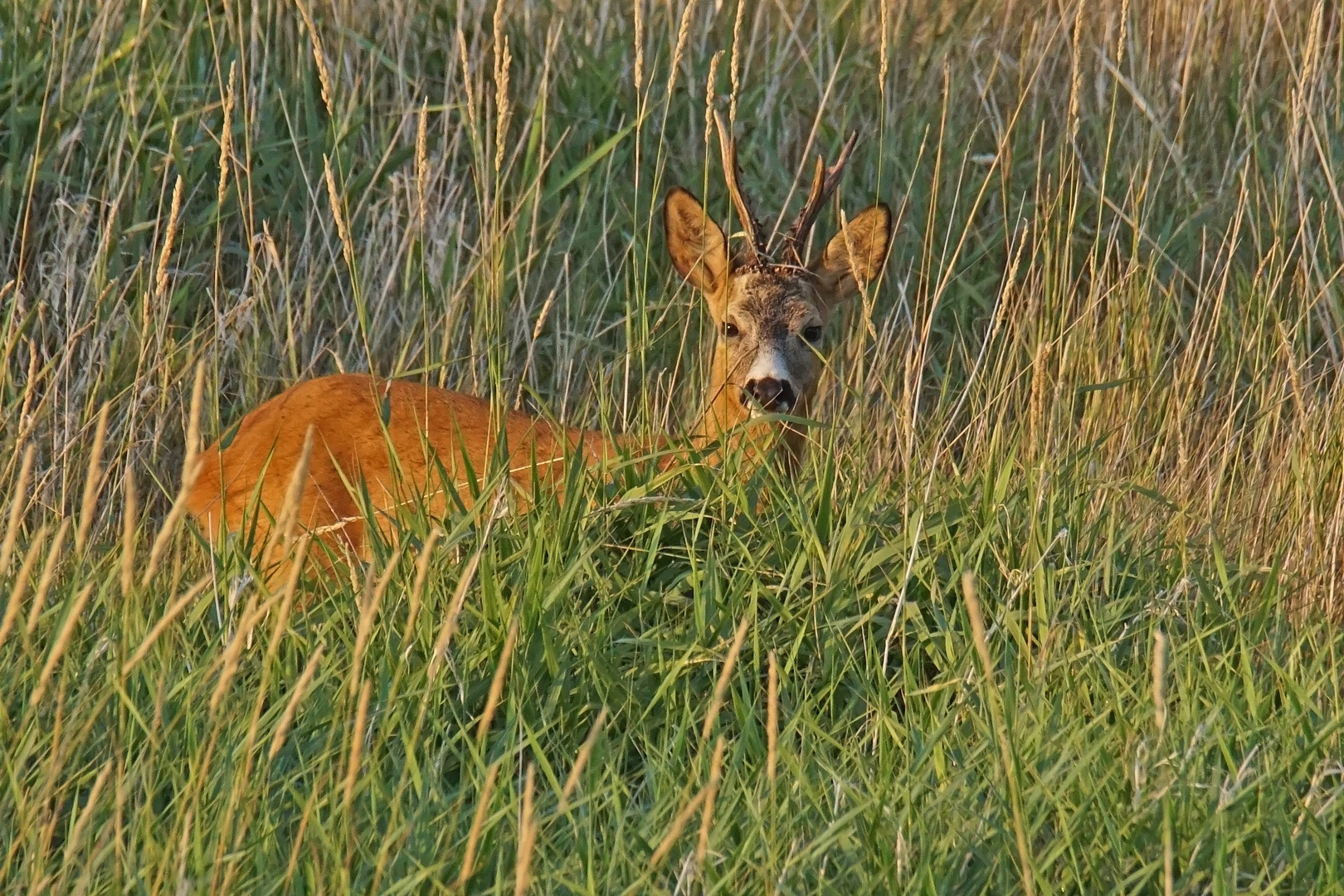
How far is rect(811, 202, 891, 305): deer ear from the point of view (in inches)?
174

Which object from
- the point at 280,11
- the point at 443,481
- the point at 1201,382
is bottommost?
the point at 1201,382

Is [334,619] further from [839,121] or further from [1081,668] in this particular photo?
[839,121]

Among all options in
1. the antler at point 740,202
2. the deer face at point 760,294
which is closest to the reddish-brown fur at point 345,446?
the deer face at point 760,294

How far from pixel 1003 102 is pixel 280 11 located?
250 centimetres

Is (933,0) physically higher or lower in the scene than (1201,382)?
higher

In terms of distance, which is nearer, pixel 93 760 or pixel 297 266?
pixel 93 760

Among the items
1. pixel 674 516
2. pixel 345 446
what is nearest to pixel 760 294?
pixel 345 446

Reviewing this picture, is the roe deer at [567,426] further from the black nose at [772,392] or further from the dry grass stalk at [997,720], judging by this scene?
the dry grass stalk at [997,720]

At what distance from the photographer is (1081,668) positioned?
2.90 meters

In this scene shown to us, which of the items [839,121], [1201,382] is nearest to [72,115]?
[839,121]

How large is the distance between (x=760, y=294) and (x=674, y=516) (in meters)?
1.33

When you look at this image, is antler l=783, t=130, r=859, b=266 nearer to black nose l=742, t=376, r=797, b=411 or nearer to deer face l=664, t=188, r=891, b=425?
deer face l=664, t=188, r=891, b=425

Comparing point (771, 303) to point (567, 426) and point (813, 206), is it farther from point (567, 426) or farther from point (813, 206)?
point (567, 426)

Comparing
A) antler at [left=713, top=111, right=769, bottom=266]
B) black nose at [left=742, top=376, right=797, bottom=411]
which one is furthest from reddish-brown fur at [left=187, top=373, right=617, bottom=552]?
antler at [left=713, top=111, right=769, bottom=266]
